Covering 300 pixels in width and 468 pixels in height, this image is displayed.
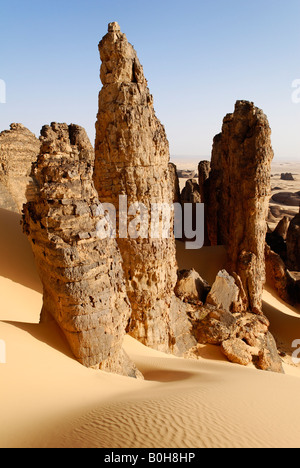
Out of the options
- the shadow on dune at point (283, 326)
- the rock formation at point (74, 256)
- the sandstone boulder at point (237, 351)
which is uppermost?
the rock formation at point (74, 256)

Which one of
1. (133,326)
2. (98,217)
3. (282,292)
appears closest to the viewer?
(98,217)

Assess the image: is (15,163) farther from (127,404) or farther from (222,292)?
(127,404)

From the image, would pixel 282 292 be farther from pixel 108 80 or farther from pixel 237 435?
pixel 237 435

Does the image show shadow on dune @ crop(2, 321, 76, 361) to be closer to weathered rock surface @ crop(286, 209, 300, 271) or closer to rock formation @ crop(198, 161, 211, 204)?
rock formation @ crop(198, 161, 211, 204)

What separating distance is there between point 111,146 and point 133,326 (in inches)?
199

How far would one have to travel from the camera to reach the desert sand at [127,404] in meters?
3.45

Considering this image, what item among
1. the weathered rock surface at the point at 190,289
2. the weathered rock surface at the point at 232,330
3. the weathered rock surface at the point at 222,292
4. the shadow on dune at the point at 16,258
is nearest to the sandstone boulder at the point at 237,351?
the weathered rock surface at the point at 232,330

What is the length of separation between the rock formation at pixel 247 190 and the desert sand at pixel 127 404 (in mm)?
7865

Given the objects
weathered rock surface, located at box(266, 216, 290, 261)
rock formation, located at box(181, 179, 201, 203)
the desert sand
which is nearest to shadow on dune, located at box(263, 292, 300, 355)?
weathered rock surface, located at box(266, 216, 290, 261)

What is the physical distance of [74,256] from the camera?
5.48 meters

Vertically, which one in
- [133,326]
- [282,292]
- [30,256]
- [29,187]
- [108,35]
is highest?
[108,35]

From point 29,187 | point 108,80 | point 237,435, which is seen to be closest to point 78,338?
point 237,435

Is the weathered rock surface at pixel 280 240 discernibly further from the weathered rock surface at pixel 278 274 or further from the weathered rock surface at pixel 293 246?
the weathered rock surface at pixel 278 274
